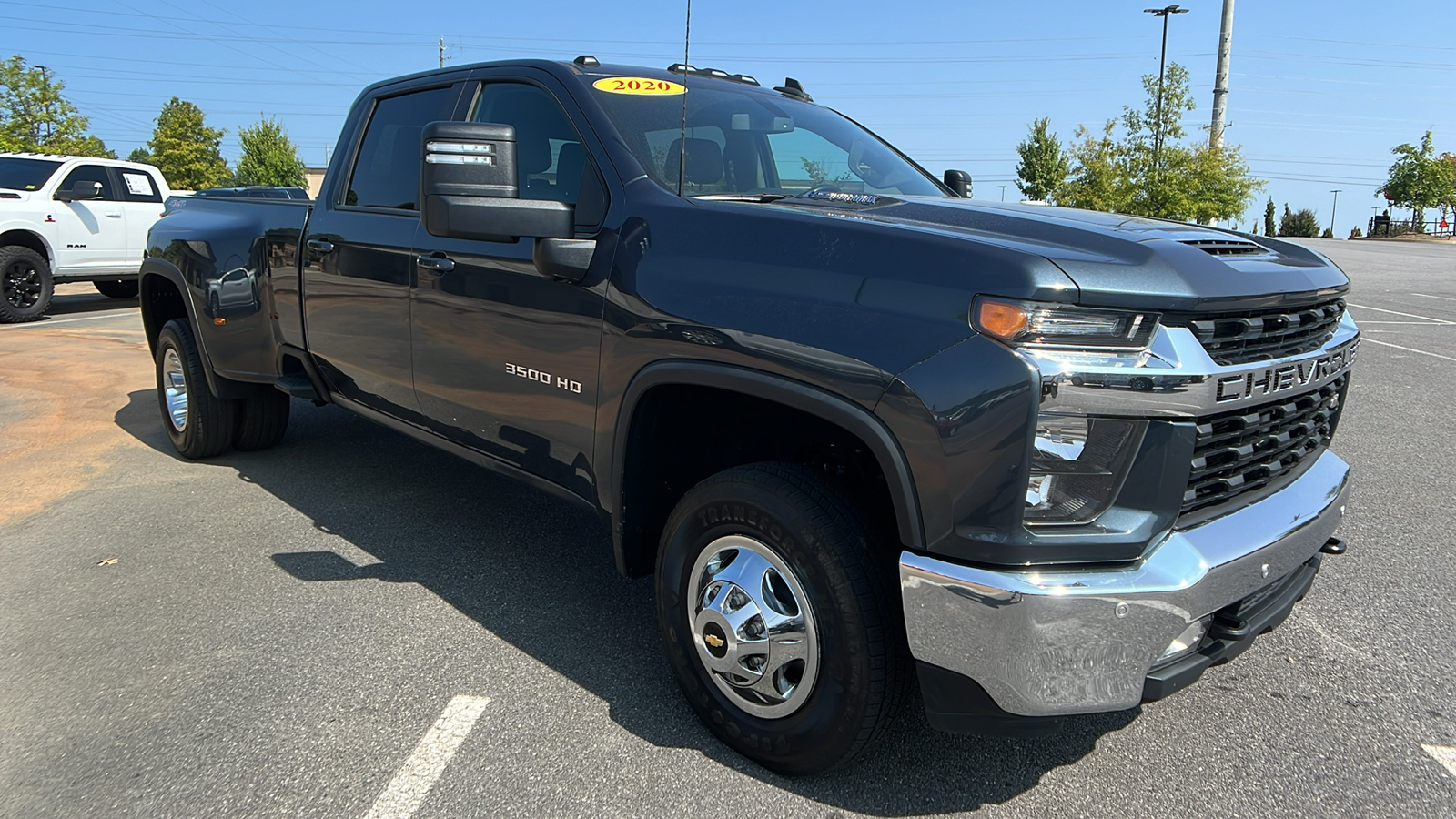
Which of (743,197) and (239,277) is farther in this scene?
(239,277)

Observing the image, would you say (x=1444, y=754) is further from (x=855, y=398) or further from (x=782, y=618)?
(x=855, y=398)

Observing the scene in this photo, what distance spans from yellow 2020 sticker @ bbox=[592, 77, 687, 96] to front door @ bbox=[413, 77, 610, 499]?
18cm

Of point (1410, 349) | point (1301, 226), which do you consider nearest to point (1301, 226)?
point (1301, 226)

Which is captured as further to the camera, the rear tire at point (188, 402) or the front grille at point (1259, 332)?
the rear tire at point (188, 402)

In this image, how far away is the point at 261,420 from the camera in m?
5.68

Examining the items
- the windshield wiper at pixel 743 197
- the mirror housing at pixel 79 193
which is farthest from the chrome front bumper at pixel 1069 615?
the mirror housing at pixel 79 193

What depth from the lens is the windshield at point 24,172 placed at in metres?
13.0

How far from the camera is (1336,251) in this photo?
33125 millimetres

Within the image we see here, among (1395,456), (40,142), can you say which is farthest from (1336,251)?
(40,142)

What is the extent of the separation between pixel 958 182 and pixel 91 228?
13.3m

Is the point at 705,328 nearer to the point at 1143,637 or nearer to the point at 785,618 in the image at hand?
the point at 785,618

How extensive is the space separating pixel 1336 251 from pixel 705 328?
1463 inches

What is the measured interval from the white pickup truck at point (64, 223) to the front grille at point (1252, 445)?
47.2 ft

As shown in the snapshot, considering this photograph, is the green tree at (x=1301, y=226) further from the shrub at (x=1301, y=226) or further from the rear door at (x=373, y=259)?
the rear door at (x=373, y=259)
